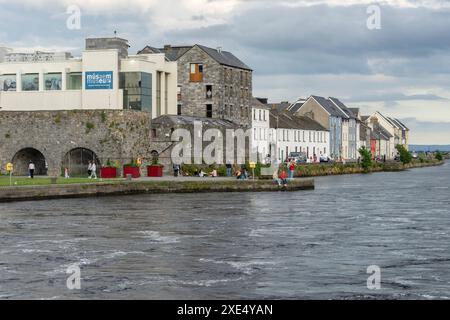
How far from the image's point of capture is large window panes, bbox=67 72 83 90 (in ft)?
286

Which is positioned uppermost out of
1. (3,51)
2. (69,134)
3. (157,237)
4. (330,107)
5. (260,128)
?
(3,51)

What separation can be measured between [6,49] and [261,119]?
47.0 metres

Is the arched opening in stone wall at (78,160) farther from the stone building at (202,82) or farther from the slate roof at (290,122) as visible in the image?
the slate roof at (290,122)

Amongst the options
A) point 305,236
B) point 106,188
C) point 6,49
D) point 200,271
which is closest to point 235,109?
point 6,49

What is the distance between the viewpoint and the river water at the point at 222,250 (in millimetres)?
26906

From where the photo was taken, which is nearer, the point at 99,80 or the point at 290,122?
the point at 99,80

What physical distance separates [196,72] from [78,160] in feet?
107

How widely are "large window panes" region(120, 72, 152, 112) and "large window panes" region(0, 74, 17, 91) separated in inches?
460

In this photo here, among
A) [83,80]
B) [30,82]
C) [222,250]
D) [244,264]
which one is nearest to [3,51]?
[30,82]

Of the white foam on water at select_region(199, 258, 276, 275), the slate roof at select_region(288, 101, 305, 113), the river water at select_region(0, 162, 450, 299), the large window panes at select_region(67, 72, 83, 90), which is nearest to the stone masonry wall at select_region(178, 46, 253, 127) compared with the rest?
the large window panes at select_region(67, 72, 83, 90)

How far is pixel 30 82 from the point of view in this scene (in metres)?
89.7

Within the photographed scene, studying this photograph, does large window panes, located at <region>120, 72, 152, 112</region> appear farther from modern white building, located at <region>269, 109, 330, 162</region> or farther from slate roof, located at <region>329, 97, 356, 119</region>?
slate roof, located at <region>329, 97, 356, 119</region>

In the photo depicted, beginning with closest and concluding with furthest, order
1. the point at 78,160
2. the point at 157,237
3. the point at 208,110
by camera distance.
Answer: the point at 157,237 < the point at 78,160 < the point at 208,110

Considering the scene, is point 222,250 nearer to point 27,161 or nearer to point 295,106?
point 27,161
